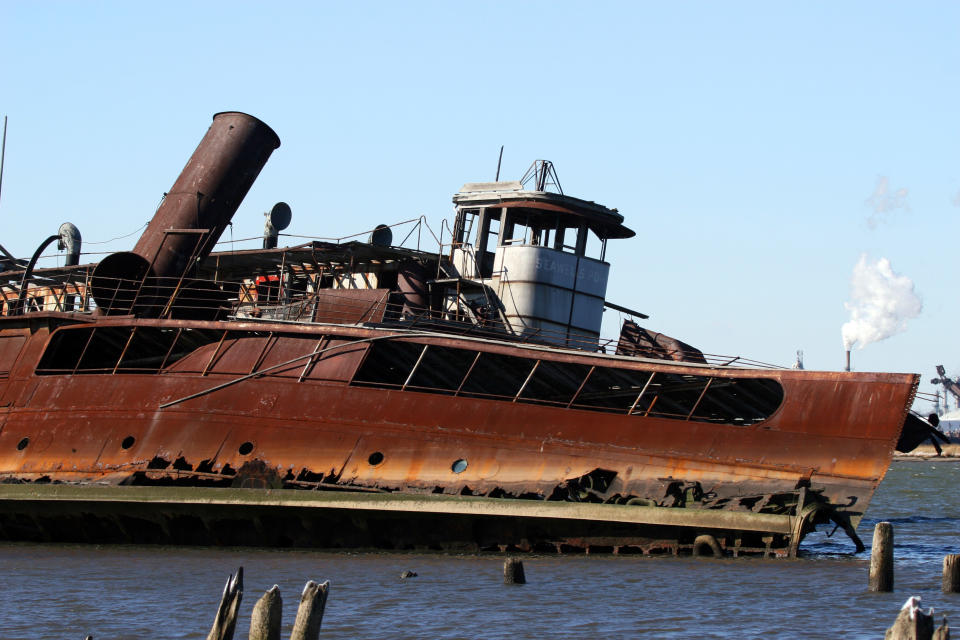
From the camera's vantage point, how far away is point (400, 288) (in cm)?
2403

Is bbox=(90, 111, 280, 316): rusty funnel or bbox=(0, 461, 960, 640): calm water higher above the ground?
bbox=(90, 111, 280, 316): rusty funnel

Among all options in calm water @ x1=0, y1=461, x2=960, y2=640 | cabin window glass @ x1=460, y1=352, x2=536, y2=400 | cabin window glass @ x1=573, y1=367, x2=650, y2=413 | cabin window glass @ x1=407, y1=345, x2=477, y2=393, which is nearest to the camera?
calm water @ x1=0, y1=461, x2=960, y2=640

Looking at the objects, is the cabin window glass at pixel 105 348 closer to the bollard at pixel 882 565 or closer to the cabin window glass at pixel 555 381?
the cabin window glass at pixel 555 381

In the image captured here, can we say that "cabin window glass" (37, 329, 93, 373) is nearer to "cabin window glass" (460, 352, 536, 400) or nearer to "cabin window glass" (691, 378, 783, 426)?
"cabin window glass" (460, 352, 536, 400)

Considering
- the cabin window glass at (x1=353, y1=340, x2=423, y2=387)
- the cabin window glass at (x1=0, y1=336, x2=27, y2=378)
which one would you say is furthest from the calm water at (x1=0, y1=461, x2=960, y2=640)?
the cabin window glass at (x1=0, y1=336, x2=27, y2=378)

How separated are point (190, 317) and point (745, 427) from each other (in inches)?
498

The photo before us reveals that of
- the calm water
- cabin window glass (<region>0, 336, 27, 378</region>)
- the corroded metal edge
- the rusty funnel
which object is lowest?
the calm water

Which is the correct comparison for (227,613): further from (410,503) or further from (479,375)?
(479,375)

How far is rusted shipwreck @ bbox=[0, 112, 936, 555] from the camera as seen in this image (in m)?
18.2

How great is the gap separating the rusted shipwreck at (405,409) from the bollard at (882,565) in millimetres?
1791

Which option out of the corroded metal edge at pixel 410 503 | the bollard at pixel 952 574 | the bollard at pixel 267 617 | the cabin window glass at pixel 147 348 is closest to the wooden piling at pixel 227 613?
the bollard at pixel 267 617

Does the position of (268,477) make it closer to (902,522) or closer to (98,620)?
(98,620)

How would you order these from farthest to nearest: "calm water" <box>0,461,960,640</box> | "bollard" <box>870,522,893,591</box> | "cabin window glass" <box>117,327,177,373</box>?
1. "cabin window glass" <box>117,327,177,373</box>
2. "bollard" <box>870,522,893,591</box>
3. "calm water" <box>0,461,960,640</box>

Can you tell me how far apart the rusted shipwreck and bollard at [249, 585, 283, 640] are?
8.65 meters
